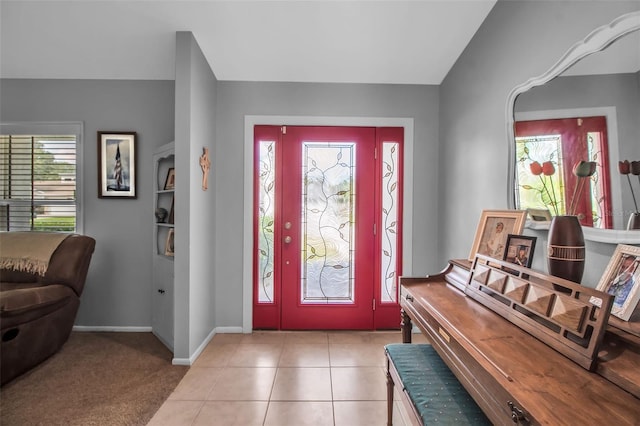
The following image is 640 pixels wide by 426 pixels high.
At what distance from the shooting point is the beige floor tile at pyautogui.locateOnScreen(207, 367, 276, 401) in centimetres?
194

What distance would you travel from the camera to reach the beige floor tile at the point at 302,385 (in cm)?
194

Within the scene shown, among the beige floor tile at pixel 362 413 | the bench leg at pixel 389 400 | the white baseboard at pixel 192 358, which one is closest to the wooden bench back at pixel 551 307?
the bench leg at pixel 389 400

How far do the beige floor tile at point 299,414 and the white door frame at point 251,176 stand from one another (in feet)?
3.88

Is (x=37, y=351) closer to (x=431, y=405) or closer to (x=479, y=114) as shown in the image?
(x=431, y=405)

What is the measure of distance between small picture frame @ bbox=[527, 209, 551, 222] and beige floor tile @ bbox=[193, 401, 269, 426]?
1951 mm

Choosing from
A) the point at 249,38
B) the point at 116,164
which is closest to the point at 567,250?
the point at 249,38

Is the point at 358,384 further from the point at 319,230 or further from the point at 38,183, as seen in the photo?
the point at 38,183

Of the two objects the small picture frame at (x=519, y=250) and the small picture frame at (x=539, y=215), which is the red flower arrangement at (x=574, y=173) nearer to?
the small picture frame at (x=539, y=215)

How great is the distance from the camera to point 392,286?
9.86 feet

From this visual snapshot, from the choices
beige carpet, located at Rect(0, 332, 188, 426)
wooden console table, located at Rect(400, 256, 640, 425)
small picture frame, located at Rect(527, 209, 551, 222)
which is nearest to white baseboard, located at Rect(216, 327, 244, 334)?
beige carpet, located at Rect(0, 332, 188, 426)

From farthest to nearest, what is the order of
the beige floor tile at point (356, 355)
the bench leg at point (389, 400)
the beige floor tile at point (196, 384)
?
→ the beige floor tile at point (356, 355)
the beige floor tile at point (196, 384)
the bench leg at point (389, 400)

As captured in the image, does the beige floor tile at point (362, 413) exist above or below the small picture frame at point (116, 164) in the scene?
below

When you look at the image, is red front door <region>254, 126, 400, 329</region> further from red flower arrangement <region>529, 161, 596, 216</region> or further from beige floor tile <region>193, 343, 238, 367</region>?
red flower arrangement <region>529, 161, 596, 216</region>

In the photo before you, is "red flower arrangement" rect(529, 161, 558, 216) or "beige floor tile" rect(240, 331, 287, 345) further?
"beige floor tile" rect(240, 331, 287, 345)
